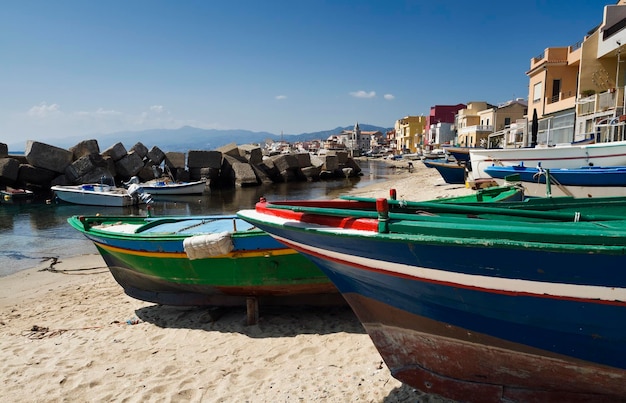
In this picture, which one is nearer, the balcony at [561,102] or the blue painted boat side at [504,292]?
the blue painted boat side at [504,292]

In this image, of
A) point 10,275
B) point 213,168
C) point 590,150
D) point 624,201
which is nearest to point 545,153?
point 590,150

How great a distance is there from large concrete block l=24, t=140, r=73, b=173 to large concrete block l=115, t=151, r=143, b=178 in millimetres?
3498

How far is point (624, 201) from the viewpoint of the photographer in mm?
4648

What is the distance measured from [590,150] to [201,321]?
1235cm

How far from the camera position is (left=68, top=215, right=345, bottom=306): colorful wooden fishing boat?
17.6ft

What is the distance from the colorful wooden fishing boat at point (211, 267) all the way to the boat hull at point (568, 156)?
416 inches

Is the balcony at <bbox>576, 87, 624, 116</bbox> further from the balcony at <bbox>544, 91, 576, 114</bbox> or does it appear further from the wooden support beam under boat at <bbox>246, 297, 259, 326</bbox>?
the wooden support beam under boat at <bbox>246, 297, 259, 326</bbox>

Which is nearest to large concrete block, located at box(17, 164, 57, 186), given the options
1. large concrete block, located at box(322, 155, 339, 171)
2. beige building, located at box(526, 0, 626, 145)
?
large concrete block, located at box(322, 155, 339, 171)

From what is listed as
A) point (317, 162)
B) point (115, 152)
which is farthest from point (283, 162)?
point (115, 152)

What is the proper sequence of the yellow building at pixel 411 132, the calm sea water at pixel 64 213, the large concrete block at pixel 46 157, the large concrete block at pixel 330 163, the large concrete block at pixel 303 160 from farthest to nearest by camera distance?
the yellow building at pixel 411 132
the large concrete block at pixel 330 163
the large concrete block at pixel 303 160
the large concrete block at pixel 46 157
the calm sea water at pixel 64 213

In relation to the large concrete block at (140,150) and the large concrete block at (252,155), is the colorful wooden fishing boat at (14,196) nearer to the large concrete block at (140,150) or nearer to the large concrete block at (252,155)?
the large concrete block at (140,150)

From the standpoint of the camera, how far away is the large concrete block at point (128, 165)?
30906mm

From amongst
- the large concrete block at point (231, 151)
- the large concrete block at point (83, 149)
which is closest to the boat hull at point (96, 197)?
the large concrete block at point (83, 149)

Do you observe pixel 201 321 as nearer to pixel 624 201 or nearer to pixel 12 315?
pixel 12 315
